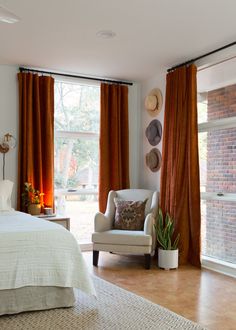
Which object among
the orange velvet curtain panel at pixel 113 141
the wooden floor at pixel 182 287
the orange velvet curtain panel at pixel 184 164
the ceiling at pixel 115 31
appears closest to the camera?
the wooden floor at pixel 182 287

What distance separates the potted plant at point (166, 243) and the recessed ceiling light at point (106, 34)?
7.18 ft

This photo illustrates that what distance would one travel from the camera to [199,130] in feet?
16.6

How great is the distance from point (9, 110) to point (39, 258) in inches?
110

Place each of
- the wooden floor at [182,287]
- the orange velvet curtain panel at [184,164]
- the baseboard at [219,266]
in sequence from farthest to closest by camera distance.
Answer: the orange velvet curtain panel at [184,164] < the baseboard at [219,266] < the wooden floor at [182,287]

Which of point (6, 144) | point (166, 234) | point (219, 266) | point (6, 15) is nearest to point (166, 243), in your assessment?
point (166, 234)

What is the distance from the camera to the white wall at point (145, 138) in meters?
5.69

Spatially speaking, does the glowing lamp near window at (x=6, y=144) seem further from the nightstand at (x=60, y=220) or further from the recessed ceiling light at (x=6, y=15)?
the recessed ceiling light at (x=6, y=15)

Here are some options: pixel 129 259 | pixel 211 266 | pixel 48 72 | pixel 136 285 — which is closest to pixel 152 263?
pixel 129 259

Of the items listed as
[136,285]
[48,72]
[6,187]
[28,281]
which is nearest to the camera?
[28,281]

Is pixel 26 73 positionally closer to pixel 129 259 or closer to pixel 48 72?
pixel 48 72

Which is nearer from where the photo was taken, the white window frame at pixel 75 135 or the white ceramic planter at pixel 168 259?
the white ceramic planter at pixel 168 259

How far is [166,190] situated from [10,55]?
99.8 inches

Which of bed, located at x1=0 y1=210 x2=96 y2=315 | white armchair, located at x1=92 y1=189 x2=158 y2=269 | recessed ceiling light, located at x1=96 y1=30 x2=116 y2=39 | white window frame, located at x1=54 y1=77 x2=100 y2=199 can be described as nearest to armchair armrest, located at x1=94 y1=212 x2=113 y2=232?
white armchair, located at x1=92 y1=189 x2=158 y2=269

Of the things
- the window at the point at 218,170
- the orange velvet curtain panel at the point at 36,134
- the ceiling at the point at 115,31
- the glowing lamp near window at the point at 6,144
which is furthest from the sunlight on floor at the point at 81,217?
the ceiling at the point at 115,31
